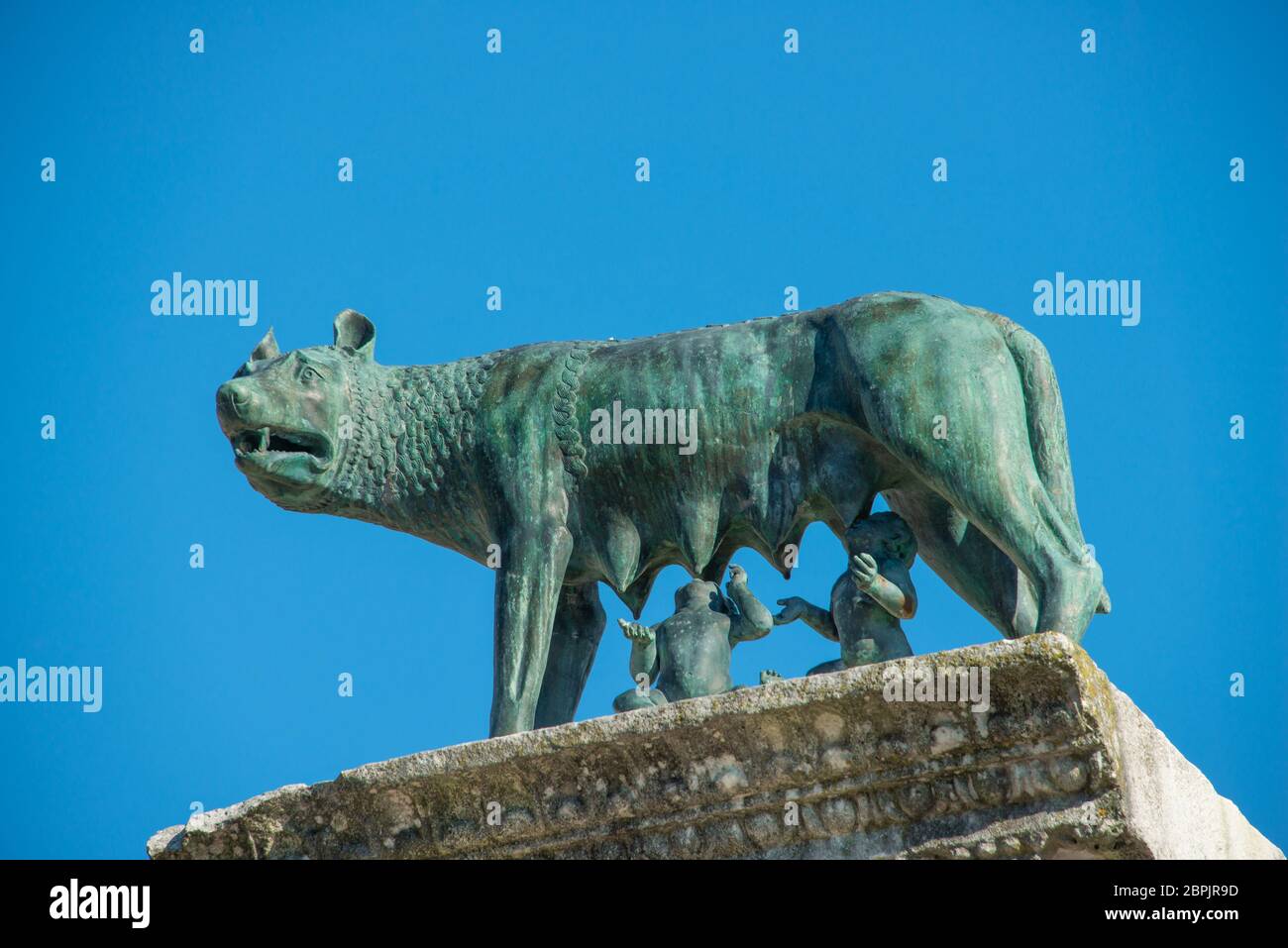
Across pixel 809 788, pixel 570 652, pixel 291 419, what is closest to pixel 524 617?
pixel 570 652

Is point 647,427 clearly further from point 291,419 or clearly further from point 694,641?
point 291,419

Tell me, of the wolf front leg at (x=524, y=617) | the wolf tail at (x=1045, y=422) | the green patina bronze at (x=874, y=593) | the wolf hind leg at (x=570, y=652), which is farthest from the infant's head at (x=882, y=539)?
the wolf hind leg at (x=570, y=652)

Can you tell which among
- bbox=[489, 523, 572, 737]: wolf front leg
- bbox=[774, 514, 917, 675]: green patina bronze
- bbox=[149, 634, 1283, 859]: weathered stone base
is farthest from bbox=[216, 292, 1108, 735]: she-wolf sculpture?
bbox=[149, 634, 1283, 859]: weathered stone base

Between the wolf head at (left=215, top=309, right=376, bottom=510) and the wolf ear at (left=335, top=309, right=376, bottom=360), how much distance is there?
0.13 metres

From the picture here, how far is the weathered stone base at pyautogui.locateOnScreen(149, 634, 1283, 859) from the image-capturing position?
27.8 ft

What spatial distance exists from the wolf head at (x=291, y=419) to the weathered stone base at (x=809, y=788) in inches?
77.9

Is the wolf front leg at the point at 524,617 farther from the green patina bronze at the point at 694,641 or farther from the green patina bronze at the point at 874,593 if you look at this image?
the green patina bronze at the point at 874,593

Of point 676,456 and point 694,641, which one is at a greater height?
point 676,456

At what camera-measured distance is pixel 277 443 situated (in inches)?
446

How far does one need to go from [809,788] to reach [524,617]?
2.18 meters

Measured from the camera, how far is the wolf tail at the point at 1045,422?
1022cm

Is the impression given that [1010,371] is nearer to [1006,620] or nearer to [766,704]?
[1006,620]
